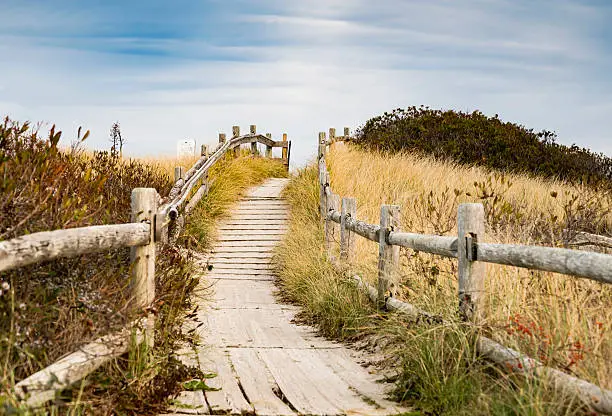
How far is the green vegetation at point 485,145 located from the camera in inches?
879

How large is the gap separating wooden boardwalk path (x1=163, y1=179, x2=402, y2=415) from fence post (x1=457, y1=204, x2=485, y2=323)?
0.94m

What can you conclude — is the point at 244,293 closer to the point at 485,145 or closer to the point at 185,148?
the point at 185,148

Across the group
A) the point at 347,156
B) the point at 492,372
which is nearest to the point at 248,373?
the point at 492,372

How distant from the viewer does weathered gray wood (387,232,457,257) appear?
5.70m

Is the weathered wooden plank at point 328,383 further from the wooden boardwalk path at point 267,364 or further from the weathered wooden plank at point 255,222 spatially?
the weathered wooden plank at point 255,222

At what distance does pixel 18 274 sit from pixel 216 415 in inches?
66.7

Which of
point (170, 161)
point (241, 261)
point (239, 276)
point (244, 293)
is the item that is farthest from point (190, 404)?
point (170, 161)

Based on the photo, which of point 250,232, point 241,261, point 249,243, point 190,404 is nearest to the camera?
point 190,404

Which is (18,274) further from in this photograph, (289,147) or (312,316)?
(289,147)

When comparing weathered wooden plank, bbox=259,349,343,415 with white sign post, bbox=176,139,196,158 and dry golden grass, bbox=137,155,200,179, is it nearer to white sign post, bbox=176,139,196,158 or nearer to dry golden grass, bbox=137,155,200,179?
dry golden grass, bbox=137,155,200,179

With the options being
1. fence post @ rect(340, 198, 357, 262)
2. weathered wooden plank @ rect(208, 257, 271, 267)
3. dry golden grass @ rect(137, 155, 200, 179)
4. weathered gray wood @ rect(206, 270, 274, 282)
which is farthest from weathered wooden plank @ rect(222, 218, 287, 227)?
fence post @ rect(340, 198, 357, 262)

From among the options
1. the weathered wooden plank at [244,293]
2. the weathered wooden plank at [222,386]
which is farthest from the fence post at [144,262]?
the weathered wooden plank at [244,293]

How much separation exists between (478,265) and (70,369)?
300 cm

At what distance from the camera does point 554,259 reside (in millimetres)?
4312
